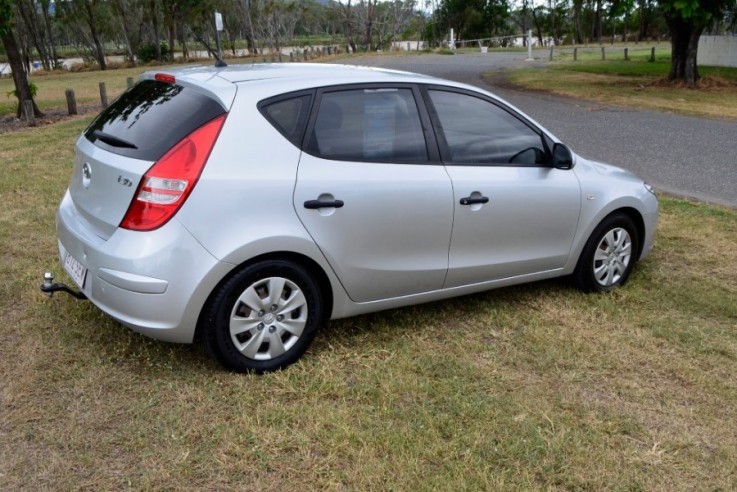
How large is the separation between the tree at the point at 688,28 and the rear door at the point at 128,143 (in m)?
19.1

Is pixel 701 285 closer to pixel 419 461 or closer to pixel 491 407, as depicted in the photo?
pixel 491 407

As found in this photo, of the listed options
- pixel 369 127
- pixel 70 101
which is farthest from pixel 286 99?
pixel 70 101

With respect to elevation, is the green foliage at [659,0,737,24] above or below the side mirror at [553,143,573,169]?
above

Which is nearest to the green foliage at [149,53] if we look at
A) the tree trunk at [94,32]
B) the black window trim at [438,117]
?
the tree trunk at [94,32]

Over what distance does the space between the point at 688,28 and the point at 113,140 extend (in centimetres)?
2306

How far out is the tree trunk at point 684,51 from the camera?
2284 centimetres

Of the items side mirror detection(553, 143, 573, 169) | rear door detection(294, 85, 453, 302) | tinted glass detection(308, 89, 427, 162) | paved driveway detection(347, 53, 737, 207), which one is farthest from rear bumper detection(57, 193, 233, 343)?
paved driveway detection(347, 53, 737, 207)

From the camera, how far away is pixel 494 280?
479 cm

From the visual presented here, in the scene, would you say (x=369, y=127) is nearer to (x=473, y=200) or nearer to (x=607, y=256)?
(x=473, y=200)

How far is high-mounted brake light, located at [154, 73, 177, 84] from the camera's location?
13.7 ft

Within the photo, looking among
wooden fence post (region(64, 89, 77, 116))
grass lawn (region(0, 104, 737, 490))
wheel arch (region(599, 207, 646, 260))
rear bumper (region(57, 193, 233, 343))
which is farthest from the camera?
wooden fence post (region(64, 89, 77, 116))

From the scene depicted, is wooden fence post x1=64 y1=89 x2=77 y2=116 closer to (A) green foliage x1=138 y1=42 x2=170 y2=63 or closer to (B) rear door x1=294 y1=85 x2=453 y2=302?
(B) rear door x1=294 y1=85 x2=453 y2=302

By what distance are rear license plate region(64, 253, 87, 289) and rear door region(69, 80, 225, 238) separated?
0.78 ft

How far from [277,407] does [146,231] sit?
1097mm
